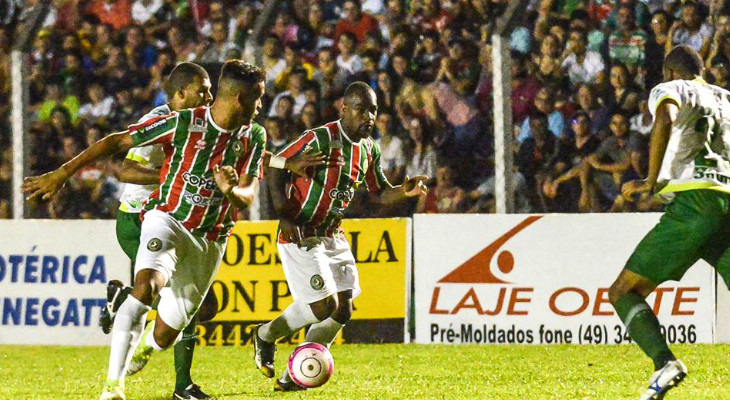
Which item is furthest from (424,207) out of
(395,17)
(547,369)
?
(547,369)

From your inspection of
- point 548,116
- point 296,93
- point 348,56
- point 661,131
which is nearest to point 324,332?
point 661,131

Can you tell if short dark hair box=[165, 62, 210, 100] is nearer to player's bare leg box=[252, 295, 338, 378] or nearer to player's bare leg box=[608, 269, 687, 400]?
player's bare leg box=[252, 295, 338, 378]

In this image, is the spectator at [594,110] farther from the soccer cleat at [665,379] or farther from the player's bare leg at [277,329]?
the soccer cleat at [665,379]

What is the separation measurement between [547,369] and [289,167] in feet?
8.25

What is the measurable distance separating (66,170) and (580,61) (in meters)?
6.56

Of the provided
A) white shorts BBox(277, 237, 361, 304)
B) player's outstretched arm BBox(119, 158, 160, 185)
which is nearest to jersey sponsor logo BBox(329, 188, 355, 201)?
white shorts BBox(277, 237, 361, 304)

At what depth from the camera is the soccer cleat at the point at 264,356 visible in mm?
8250

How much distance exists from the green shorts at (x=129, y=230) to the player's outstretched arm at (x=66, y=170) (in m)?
1.77

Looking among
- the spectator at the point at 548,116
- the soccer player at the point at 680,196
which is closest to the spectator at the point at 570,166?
the spectator at the point at 548,116

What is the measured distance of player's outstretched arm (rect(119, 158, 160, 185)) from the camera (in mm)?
7457

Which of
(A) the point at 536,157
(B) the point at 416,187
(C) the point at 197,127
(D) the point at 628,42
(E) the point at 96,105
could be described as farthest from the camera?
(E) the point at 96,105

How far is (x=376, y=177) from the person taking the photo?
8586 millimetres

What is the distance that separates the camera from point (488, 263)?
11.2 meters

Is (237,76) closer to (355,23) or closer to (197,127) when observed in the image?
(197,127)
